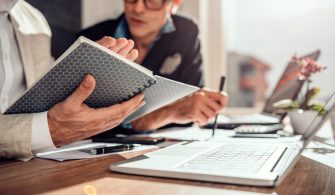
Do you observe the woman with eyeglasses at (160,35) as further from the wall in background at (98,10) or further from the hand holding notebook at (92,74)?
the hand holding notebook at (92,74)

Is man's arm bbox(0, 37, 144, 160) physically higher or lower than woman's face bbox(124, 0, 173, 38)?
lower

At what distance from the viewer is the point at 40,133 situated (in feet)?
2.60

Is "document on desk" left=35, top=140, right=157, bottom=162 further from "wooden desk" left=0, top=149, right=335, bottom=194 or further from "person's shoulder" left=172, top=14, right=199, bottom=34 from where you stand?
"person's shoulder" left=172, top=14, right=199, bottom=34

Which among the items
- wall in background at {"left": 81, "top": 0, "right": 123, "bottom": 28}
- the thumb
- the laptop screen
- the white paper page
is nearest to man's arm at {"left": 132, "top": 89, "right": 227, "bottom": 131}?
the white paper page

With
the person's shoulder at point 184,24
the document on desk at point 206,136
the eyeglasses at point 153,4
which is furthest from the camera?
the person's shoulder at point 184,24

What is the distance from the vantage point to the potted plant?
4.04 feet

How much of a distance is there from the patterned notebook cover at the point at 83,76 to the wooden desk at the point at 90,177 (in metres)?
0.14

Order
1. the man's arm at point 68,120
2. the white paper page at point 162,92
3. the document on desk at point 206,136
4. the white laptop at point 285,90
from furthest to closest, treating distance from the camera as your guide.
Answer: the white laptop at point 285,90 → the document on desk at point 206,136 → the white paper page at point 162,92 → the man's arm at point 68,120

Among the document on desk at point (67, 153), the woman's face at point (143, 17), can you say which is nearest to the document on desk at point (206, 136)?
the document on desk at point (67, 153)

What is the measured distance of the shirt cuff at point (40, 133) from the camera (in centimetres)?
78

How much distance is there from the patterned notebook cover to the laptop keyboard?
0.73 feet

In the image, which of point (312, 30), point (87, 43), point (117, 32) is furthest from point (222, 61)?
point (87, 43)

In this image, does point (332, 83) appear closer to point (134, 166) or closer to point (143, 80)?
point (143, 80)

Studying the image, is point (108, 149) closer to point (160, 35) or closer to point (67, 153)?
point (67, 153)
